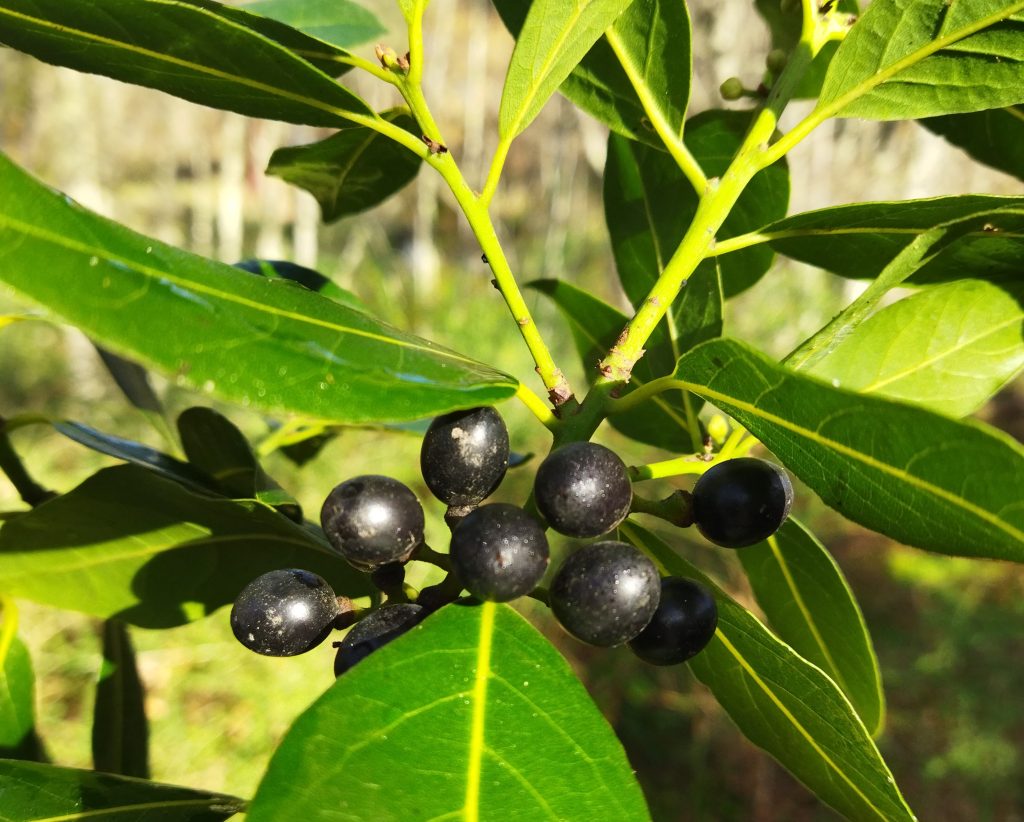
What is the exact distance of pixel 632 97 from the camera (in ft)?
2.71

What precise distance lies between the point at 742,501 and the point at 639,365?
1.11ft

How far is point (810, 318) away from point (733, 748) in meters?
4.26

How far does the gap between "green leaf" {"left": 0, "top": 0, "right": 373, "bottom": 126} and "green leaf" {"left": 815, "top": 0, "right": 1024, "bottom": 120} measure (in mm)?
398

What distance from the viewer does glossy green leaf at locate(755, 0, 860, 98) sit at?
861mm

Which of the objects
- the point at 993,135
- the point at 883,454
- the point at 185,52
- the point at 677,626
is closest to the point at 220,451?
the point at 185,52

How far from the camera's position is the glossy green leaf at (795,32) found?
0.86 m

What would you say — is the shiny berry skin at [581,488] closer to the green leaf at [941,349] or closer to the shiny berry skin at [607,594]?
the shiny berry skin at [607,594]

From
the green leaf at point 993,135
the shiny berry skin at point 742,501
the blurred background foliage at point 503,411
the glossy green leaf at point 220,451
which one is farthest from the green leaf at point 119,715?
the green leaf at point 993,135

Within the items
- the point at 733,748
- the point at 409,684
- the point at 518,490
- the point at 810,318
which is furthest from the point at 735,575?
the point at 409,684

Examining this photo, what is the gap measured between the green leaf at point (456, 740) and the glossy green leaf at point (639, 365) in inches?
12.1

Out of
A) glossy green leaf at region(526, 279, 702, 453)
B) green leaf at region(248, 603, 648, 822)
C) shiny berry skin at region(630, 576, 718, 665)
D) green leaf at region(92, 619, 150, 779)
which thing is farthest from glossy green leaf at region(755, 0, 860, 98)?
green leaf at region(92, 619, 150, 779)

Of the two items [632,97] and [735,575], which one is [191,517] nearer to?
[632,97]

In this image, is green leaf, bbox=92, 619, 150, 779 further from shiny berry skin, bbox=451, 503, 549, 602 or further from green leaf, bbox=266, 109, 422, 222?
shiny berry skin, bbox=451, 503, 549, 602

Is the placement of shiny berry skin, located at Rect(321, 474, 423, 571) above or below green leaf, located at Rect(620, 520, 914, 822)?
above
